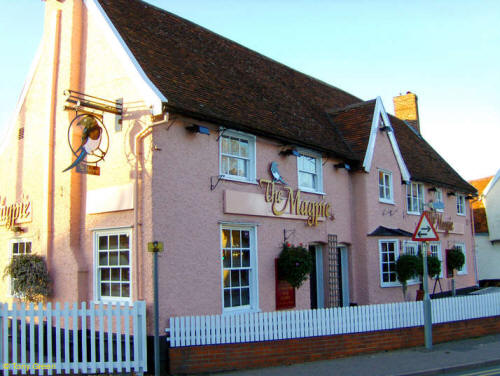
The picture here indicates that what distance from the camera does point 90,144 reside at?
11625mm

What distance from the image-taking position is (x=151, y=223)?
34.3 feet

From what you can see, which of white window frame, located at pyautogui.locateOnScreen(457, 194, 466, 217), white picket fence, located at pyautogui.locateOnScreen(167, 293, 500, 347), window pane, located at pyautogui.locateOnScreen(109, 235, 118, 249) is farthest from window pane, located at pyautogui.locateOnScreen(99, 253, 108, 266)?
white window frame, located at pyautogui.locateOnScreen(457, 194, 466, 217)

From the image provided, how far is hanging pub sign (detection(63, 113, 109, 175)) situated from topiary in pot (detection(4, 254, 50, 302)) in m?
2.79

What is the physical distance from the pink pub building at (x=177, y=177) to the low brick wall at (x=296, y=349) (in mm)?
990

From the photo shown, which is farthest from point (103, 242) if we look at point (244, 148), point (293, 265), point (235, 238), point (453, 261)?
point (453, 261)

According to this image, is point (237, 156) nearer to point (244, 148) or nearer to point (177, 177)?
point (244, 148)

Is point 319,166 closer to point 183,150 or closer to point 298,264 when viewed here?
point 298,264

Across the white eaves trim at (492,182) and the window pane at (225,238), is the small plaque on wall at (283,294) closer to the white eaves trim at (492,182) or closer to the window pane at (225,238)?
the window pane at (225,238)

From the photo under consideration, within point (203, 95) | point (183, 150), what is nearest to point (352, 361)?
point (183, 150)

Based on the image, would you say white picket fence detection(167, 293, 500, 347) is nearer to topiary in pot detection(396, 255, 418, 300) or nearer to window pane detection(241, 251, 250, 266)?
window pane detection(241, 251, 250, 266)

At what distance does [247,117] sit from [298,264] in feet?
13.2

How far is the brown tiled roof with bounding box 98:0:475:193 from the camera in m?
12.1

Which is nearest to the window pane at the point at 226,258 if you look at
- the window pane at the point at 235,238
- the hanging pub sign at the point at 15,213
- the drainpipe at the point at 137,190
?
the window pane at the point at 235,238

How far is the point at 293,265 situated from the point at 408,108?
19.3 meters
